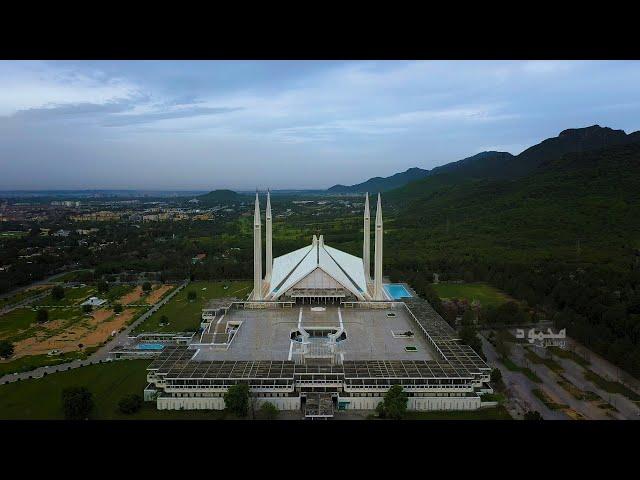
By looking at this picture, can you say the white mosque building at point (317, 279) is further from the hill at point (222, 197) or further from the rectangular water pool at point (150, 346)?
the hill at point (222, 197)

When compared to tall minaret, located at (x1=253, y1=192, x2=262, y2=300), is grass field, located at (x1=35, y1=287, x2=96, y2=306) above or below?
below

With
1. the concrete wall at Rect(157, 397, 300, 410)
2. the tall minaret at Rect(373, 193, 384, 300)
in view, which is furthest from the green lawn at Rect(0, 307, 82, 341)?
the tall minaret at Rect(373, 193, 384, 300)

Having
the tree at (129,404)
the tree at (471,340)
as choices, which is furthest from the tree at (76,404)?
the tree at (471,340)

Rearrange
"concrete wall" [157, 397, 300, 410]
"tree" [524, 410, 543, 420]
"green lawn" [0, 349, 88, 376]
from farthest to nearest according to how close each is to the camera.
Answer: "green lawn" [0, 349, 88, 376], "concrete wall" [157, 397, 300, 410], "tree" [524, 410, 543, 420]

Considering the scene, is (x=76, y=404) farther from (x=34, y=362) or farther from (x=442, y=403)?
(x=442, y=403)

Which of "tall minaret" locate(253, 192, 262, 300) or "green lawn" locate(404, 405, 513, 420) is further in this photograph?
"tall minaret" locate(253, 192, 262, 300)

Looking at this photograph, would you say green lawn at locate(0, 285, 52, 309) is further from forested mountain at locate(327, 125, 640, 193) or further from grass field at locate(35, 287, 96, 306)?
forested mountain at locate(327, 125, 640, 193)
